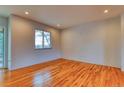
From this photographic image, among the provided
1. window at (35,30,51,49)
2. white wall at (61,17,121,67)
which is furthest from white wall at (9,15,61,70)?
white wall at (61,17,121,67)

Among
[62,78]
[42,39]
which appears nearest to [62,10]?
[62,78]

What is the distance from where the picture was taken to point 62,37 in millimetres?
9422

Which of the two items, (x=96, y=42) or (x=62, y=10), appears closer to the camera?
(x=62, y=10)

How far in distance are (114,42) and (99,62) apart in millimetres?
1356

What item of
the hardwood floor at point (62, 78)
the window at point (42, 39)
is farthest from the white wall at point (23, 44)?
the hardwood floor at point (62, 78)

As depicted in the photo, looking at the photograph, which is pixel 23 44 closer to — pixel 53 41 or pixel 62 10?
pixel 62 10

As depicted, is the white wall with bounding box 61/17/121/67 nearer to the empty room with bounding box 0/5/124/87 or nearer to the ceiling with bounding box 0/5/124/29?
the empty room with bounding box 0/5/124/87

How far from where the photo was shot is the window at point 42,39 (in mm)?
6906

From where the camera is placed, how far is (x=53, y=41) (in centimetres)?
858

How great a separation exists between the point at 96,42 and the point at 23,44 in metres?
3.72

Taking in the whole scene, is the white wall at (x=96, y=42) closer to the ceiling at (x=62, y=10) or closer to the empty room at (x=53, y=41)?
the empty room at (x=53, y=41)

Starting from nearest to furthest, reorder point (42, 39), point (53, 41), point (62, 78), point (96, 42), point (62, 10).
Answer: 1. point (62, 78)
2. point (62, 10)
3. point (96, 42)
4. point (42, 39)
5. point (53, 41)

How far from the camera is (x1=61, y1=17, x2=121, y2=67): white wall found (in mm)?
5773
